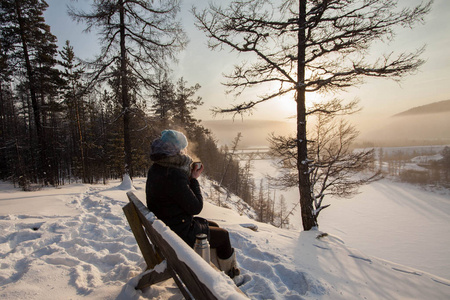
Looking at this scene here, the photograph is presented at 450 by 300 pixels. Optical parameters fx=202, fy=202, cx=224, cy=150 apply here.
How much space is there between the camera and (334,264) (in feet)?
12.8

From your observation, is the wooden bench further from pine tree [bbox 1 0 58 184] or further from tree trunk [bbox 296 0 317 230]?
pine tree [bbox 1 0 58 184]

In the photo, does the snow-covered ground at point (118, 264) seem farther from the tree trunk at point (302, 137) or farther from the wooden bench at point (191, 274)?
the tree trunk at point (302, 137)

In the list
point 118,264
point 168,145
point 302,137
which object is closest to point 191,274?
point 168,145

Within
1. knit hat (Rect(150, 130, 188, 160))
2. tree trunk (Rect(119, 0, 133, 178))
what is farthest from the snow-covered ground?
tree trunk (Rect(119, 0, 133, 178))

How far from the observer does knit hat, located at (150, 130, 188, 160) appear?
6.89 ft

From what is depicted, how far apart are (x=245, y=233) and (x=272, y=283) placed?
1.71m

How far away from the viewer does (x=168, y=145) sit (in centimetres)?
213

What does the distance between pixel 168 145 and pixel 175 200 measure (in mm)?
575

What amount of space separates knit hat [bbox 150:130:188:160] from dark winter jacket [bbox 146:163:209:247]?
0.15 m

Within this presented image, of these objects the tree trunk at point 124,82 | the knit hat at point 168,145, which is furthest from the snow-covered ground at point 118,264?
the tree trunk at point 124,82

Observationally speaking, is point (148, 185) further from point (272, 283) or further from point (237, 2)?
point (237, 2)

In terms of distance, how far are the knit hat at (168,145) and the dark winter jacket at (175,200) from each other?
0.15 metres

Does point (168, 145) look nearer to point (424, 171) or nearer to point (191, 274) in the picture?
point (191, 274)

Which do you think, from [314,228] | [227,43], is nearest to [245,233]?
[314,228]
